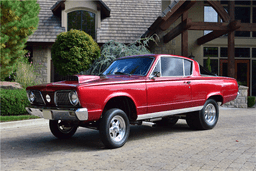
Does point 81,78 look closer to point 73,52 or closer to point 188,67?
point 188,67

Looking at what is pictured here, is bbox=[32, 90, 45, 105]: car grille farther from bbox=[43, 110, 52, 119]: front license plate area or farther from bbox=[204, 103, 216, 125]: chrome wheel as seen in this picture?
bbox=[204, 103, 216, 125]: chrome wheel

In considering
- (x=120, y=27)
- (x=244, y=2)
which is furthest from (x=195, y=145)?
(x=244, y=2)

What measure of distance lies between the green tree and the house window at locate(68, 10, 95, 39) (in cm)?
568

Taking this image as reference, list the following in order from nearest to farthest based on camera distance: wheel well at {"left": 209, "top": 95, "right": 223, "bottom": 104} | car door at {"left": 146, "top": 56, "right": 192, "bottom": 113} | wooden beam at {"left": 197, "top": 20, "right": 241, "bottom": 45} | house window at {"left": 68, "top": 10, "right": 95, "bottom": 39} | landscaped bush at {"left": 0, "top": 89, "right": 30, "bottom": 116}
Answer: car door at {"left": 146, "top": 56, "right": 192, "bottom": 113} → wheel well at {"left": 209, "top": 95, "right": 223, "bottom": 104} → landscaped bush at {"left": 0, "top": 89, "right": 30, "bottom": 116} → wooden beam at {"left": 197, "top": 20, "right": 241, "bottom": 45} → house window at {"left": 68, "top": 10, "right": 95, "bottom": 39}

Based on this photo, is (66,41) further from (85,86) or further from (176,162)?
(176,162)

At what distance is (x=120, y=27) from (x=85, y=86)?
14095 millimetres

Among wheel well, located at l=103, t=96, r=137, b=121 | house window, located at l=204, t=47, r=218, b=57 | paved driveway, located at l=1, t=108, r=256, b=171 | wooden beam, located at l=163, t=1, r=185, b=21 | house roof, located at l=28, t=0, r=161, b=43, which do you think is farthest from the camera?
house window, located at l=204, t=47, r=218, b=57

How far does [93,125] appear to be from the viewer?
5.79 metres

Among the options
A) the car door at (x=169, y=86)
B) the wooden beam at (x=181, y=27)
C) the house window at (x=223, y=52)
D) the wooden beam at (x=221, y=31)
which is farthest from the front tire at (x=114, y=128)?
the house window at (x=223, y=52)

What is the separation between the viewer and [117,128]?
223 inches

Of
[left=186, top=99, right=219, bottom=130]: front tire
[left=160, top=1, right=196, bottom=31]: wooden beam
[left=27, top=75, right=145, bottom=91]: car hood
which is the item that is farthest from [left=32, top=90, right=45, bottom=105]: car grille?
[left=160, top=1, right=196, bottom=31]: wooden beam

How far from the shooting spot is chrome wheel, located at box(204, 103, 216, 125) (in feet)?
24.7

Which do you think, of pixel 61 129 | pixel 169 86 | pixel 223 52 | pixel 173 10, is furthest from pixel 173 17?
pixel 61 129

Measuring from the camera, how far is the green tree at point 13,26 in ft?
37.7
